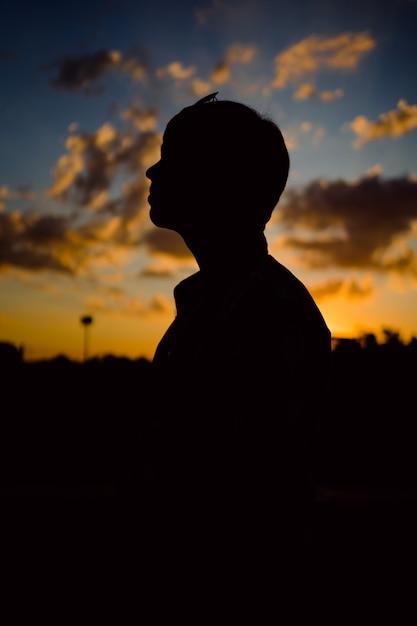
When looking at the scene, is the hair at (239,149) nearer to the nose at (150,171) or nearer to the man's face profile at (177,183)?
the man's face profile at (177,183)

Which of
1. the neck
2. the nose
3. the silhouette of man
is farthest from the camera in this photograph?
the nose

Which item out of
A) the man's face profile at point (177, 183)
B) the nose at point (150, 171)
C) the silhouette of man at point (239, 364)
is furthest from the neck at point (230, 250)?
the nose at point (150, 171)

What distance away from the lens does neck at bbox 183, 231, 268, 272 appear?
169cm

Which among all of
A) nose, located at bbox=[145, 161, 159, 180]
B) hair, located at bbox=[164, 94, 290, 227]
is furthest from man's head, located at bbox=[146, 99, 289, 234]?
nose, located at bbox=[145, 161, 159, 180]

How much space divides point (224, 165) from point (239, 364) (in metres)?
0.75

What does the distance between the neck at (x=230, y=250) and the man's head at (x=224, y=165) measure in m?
0.04

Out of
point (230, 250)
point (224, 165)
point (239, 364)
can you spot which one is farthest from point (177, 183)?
point (239, 364)

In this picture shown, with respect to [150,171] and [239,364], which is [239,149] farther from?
[239,364]

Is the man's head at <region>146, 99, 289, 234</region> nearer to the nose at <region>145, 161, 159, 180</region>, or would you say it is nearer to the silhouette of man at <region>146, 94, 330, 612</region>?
the silhouette of man at <region>146, 94, 330, 612</region>

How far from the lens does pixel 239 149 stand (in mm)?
1720

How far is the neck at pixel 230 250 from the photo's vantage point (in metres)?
1.69

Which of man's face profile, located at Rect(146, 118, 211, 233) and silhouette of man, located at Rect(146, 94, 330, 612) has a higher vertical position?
man's face profile, located at Rect(146, 118, 211, 233)

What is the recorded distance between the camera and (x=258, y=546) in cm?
125

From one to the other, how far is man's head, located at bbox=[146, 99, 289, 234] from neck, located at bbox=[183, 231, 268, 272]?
0.04 metres
